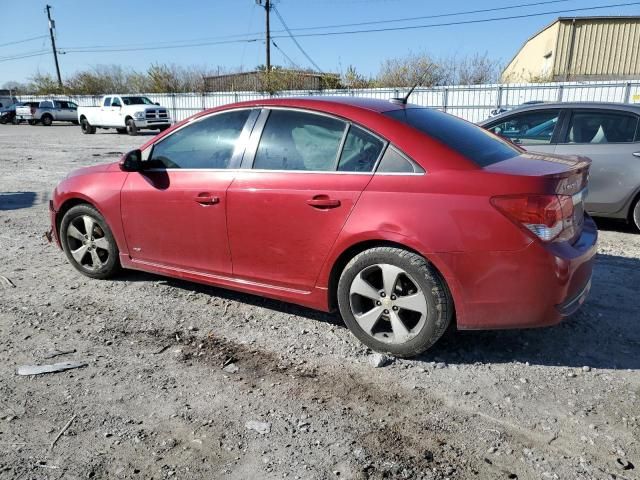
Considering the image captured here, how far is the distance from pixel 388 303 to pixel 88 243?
9.89 ft

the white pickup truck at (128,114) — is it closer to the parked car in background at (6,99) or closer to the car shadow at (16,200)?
the car shadow at (16,200)

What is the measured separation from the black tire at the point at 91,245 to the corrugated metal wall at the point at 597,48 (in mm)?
34598

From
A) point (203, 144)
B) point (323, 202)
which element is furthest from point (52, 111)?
point (323, 202)

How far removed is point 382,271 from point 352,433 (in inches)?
40.7

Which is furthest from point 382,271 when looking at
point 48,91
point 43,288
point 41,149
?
point 48,91

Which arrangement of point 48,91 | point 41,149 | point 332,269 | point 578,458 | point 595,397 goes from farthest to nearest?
point 48,91 → point 41,149 → point 332,269 → point 595,397 → point 578,458

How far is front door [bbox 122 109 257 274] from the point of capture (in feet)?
12.7

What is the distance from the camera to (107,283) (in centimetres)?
479

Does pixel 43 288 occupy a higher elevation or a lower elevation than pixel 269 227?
lower

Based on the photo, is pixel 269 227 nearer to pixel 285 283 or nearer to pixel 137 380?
pixel 285 283

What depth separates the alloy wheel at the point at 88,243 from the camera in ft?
15.4

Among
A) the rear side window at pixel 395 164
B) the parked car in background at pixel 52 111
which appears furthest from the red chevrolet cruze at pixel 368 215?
the parked car in background at pixel 52 111

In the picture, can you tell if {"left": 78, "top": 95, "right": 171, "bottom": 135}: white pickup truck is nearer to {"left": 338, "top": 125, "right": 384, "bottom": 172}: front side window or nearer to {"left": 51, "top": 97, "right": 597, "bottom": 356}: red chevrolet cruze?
{"left": 51, "top": 97, "right": 597, "bottom": 356}: red chevrolet cruze

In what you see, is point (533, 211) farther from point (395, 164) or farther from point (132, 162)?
point (132, 162)
